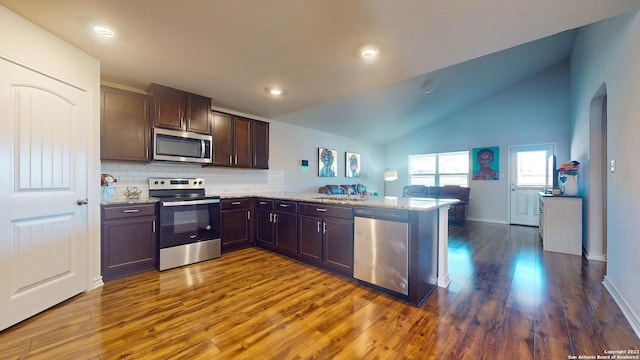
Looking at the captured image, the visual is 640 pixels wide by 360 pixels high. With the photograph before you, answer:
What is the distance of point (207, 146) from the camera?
3551 millimetres

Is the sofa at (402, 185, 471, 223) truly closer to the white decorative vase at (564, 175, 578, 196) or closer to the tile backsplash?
the white decorative vase at (564, 175, 578, 196)

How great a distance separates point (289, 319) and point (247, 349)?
41cm

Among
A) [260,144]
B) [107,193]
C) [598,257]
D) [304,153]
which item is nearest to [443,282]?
[598,257]

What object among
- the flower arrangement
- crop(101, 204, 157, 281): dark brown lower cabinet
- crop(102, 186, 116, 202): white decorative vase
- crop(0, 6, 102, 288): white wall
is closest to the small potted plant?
the flower arrangement

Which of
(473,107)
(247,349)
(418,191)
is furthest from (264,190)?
(473,107)

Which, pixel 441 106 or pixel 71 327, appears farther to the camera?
pixel 441 106

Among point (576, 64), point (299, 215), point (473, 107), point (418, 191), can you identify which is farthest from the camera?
point (418, 191)

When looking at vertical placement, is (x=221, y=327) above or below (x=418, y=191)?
below

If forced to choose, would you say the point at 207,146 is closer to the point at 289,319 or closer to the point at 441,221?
the point at 289,319

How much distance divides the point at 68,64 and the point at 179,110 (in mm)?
1118

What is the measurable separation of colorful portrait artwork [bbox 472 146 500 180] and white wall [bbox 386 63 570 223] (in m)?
0.11

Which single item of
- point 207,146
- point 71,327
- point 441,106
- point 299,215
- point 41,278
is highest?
point 441,106

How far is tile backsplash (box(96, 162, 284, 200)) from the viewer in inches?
124

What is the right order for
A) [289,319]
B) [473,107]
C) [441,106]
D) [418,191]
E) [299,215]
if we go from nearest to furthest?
1. [289,319]
2. [299,215]
3. [441,106]
4. [473,107]
5. [418,191]
